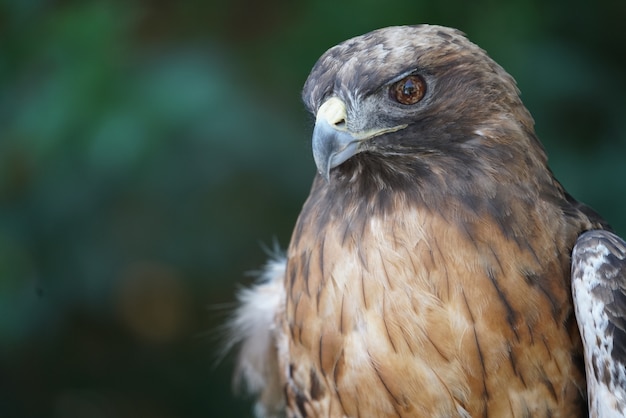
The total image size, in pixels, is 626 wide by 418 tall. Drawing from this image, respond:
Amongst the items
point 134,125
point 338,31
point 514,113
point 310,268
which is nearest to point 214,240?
point 134,125

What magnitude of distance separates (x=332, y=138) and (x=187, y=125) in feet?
5.70

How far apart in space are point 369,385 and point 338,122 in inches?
28.7

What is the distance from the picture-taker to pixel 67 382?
4867 mm

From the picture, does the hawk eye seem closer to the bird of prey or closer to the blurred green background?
Answer: the bird of prey

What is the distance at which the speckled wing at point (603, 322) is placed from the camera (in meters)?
2.31

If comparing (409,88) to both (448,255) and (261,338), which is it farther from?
(261,338)

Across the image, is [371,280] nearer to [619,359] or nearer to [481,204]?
[481,204]

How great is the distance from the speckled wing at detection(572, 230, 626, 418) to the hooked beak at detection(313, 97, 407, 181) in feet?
2.26

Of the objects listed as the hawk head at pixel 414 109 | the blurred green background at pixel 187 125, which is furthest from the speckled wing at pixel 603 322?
the blurred green background at pixel 187 125

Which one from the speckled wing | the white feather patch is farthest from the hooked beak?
the white feather patch

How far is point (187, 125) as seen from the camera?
12.9 feet

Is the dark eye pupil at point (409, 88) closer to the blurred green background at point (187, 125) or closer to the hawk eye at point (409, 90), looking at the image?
the hawk eye at point (409, 90)

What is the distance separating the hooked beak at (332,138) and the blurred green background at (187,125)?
1663 mm

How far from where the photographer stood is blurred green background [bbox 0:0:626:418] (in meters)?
3.92
